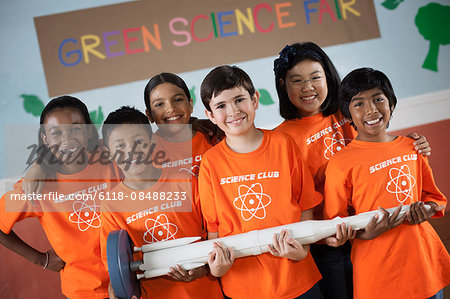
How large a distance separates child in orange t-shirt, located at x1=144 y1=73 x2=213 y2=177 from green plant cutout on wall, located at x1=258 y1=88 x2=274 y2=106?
1102mm

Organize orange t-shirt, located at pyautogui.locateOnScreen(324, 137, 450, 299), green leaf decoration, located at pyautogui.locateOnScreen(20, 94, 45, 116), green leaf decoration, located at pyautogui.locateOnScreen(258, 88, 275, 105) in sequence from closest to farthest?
orange t-shirt, located at pyautogui.locateOnScreen(324, 137, 450, 299) → green leaf decoration, located at pyautogui.locateOnScreen(20, 94, 45, 116) → green leaf decoration, located at pyautogui.locateOnScreen(258, 88, 275, 105)

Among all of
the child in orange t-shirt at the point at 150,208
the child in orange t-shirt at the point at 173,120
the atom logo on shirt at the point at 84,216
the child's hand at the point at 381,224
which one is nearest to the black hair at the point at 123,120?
the child in orange t-shirt at the point at 150,208

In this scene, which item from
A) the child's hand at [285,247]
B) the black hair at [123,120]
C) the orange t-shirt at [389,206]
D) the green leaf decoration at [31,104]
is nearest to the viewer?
the child's hand at [285,247]

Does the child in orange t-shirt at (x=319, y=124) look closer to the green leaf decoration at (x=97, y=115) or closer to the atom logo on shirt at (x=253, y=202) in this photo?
the atom logo on shirt at (x=253, y=202)

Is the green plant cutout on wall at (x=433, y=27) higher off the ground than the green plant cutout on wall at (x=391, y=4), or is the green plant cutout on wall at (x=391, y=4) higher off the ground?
the green plant cutout on wall at (x=391, y=4)

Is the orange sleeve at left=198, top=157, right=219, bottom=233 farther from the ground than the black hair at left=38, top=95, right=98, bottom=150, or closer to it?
closer to it

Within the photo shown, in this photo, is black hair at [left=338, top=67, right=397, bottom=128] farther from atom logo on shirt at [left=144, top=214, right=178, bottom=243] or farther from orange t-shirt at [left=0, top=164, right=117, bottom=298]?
orange t-shirt at [left=0, top=164, right=117, bottom=298]

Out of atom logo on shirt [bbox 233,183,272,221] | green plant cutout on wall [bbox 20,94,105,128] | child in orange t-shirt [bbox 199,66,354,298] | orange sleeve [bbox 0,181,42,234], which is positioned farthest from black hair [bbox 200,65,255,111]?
green plant cutout on wall [bbox 20,94,105,128]

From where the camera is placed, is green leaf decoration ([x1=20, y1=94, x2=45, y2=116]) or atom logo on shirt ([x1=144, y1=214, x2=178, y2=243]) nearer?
atom logo on shirt ([x1=144, y1=214, x2=178, y2=243])

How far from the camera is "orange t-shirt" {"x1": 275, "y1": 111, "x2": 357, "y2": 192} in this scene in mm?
1429

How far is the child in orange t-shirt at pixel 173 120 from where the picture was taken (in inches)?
58.1

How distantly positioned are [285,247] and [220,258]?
7.4 inches

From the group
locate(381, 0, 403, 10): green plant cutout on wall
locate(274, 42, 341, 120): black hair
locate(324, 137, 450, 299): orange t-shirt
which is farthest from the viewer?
locate(381, 0, 403, 10): green plant cutout on wall

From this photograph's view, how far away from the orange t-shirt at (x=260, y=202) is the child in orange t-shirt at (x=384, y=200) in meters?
0.13
